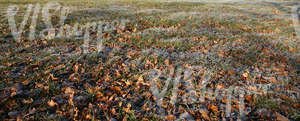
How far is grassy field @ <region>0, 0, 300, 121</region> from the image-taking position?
11.0 ft

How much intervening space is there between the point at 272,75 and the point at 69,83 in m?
5.17

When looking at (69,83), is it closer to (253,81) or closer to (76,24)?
(253,81)

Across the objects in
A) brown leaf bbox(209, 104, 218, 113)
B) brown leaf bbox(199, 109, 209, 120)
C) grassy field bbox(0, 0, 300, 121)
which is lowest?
brown leaf bbox(199, 109, 209, 120)

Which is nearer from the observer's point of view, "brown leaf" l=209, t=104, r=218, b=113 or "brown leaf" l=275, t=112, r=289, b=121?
"brown leaf" l=275, t=112, r=289, b=121

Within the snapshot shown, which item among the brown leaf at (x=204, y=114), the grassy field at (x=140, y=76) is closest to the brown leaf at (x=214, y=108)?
the grassy field at (x=140, y=76)

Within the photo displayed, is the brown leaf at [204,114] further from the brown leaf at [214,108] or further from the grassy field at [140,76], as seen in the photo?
the brown leaf at [214,108]

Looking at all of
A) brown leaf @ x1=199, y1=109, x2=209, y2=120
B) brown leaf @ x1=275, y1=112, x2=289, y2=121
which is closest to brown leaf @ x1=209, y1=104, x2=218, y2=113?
brown leaf @ x1=199, y1=109, x2=209, y2=120

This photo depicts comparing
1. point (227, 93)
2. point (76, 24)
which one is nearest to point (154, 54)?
point (227, 93)

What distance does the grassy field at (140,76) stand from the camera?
3.35 m

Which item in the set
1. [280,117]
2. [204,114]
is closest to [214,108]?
[204,114]

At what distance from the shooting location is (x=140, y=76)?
173 inches

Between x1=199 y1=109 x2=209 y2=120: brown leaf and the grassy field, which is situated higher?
the grassy field

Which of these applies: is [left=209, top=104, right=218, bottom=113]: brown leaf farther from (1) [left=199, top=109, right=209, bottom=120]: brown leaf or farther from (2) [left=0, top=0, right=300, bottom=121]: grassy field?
(1) [left=199, top=109, right=209, bottom=120]: brown leaf

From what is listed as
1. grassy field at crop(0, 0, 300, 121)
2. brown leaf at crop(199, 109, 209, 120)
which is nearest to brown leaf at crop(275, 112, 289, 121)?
grassy field at crop(0, 0, 300, 121)
